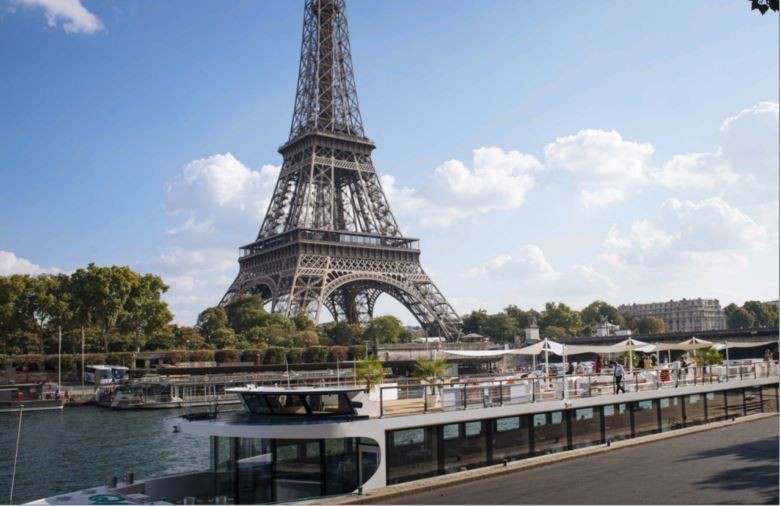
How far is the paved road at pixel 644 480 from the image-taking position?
15284 mm

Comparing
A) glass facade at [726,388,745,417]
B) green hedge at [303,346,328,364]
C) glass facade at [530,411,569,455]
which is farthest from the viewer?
green hedge at [303,346,328,364]

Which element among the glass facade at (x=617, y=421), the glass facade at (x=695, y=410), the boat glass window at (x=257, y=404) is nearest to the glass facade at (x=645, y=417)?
the glass facade at (x=617, y=421)

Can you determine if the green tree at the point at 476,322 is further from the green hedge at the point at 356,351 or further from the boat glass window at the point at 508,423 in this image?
the boat glass window at the point at 508,423

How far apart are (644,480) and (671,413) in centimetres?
953

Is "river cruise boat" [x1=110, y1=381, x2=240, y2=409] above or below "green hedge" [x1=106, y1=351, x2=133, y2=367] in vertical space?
below

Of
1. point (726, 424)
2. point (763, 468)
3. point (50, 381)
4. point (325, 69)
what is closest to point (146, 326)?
point (50, 381)

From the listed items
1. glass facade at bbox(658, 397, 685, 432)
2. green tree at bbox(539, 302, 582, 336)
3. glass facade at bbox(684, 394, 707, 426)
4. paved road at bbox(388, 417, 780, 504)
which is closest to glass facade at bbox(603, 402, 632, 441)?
paved road at bbox(388, 417, 780, 504)

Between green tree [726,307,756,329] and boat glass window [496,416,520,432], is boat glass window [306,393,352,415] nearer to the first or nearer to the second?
boat glass window [496,416,520,432]

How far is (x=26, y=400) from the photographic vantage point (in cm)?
6156

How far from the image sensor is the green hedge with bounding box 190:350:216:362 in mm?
83812

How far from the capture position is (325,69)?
113 metres

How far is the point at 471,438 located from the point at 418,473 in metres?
1.93

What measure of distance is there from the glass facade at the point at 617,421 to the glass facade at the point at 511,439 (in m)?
4.11

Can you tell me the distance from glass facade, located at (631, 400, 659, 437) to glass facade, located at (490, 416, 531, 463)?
5.80m
